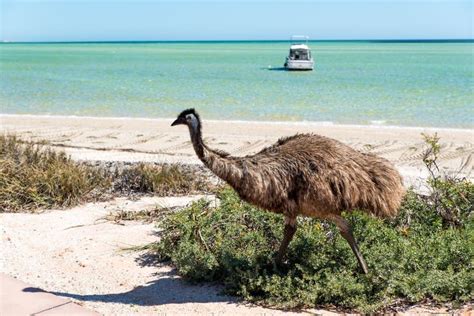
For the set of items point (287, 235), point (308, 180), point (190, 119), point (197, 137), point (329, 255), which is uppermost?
point (190, 119)

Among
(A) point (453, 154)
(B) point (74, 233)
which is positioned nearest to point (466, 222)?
(B) point (74, 233)

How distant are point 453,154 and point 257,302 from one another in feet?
31.1

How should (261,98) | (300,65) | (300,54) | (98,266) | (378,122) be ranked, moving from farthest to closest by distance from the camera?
(300,54) → (300,65) → (261,98) → (378,122) → (98,266)

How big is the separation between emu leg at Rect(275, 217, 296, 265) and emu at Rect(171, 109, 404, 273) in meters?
0.03

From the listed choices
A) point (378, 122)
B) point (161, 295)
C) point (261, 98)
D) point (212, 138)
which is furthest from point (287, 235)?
point (261, 98)

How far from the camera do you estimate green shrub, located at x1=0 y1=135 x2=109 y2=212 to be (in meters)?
8.34

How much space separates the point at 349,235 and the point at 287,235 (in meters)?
0.56

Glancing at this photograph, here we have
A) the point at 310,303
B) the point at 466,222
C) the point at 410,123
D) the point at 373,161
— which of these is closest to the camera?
the point at 310,303

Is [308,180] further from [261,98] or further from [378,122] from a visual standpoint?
[261,98]

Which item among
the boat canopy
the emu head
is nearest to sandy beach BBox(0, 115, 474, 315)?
the emu head

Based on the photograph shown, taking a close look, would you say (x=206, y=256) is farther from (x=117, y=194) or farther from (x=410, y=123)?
(x=410, y=123)

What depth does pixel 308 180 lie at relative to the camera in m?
5.62

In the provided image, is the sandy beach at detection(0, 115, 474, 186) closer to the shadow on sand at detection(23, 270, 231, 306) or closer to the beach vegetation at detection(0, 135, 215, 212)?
the beach vegetation at detection(0, 135, 215, 212)

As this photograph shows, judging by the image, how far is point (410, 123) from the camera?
21.1 meters
